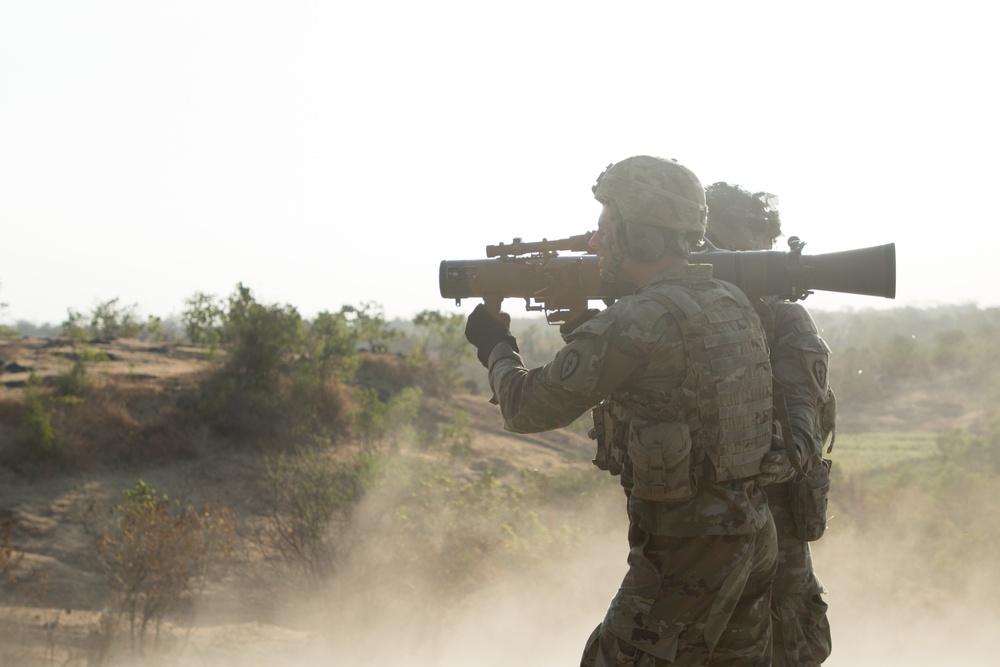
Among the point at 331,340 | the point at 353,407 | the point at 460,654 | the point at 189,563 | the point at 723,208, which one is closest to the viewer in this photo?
the point at 723,208

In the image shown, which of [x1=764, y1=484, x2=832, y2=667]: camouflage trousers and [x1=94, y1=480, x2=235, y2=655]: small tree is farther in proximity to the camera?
[x1=94, y1=480, x2=235, y2=655]: small tree

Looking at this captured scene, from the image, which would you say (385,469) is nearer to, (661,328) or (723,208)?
(723,208)

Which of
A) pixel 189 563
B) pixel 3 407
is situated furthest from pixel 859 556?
pixel 3 407

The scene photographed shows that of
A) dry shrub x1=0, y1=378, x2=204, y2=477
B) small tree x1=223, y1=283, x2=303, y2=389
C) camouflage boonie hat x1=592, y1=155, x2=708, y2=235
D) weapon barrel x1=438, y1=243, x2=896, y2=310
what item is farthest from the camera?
small tree x1=223, y1=283, x2=303, y2=389

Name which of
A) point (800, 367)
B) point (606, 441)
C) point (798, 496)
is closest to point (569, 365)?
point (606, 441)

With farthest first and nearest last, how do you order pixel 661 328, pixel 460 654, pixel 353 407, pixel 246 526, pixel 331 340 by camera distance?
pixel 331 340 → pixel 353 407 → pixel 246 526 → pixel 460 654 → pixel 661 328

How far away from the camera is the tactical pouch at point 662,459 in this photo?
257 centimetres

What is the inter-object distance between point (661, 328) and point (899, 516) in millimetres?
8381

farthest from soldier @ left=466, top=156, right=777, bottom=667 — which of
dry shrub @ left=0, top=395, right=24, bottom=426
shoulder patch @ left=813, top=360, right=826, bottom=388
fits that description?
dry shrub @ left=0, top=395, right=24, bottom=426

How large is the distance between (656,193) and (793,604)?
149 centimetres

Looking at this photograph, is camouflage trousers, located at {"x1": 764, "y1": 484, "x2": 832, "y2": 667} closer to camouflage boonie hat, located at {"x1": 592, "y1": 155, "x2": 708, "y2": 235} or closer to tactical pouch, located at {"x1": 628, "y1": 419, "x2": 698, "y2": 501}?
tactical pouch, located at {"x1": 628, "y1": 419, "x2": 698, "y2": 501}

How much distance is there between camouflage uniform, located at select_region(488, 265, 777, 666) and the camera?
2615mm

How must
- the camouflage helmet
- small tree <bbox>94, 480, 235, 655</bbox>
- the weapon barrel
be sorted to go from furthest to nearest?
1. small tree <bbox>94, 480, 235, 655</bbox>
2. the camouflage helmet
3. the weapon barrel

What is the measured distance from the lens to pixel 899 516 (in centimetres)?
994
